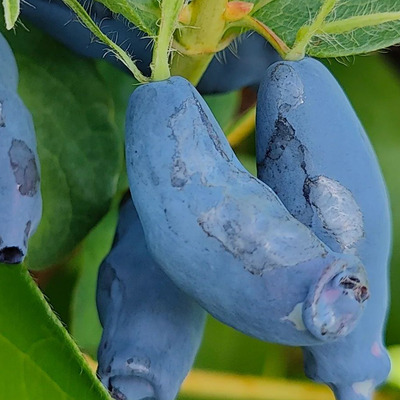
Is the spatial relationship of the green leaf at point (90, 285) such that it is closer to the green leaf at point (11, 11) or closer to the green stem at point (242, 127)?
the green stem at point (242, 127)

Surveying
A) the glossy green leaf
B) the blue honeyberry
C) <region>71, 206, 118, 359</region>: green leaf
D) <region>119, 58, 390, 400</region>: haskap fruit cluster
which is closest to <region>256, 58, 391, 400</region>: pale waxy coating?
<region>119, 58, 390, 400</region>: haskap fruit cluster

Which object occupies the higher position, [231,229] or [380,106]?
[231,229]

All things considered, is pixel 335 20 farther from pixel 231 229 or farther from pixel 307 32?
pixel 231 229

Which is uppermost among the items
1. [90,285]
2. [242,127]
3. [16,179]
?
[16,179]

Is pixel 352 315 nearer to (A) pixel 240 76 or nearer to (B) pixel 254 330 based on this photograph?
(B) pixel 254 330

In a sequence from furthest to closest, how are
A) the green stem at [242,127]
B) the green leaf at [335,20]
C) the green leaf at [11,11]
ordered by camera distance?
the green stem at [242,127]
the green leaf at [335,20]
the green leaf at [11,11]

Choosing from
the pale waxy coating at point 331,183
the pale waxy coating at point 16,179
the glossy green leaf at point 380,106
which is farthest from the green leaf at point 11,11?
the glossy green leaf at point 380,106

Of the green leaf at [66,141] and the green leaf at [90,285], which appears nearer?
the green leaf at [66,141]

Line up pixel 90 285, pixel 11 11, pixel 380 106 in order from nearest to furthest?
pixel 11 11
pixel 90 285
pixel 380 106

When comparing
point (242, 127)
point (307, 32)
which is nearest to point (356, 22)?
point (307, 32)
